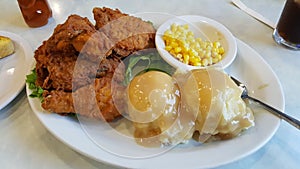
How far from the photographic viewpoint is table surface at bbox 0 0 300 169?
93 centimetres

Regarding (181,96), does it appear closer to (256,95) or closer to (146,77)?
(146,77)

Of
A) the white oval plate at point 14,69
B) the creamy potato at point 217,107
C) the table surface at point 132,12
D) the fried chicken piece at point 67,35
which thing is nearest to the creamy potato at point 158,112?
the creamy potato at point 217,107

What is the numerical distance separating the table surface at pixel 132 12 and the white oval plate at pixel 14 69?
43 mm

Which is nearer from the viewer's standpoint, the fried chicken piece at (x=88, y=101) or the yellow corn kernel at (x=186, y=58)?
the fried chicken piece at (x=88, y=101)

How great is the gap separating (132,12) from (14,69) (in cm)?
61

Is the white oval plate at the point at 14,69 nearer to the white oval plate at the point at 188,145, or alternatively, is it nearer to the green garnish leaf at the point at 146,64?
the white oval plate at the point at 188,145

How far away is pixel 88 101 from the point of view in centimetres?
95

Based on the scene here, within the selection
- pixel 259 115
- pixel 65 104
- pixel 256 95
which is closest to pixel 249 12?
pixel 256 95

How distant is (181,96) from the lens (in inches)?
35.5

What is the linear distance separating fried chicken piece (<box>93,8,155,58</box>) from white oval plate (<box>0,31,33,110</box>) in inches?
12.2

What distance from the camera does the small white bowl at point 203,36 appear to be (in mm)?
1125

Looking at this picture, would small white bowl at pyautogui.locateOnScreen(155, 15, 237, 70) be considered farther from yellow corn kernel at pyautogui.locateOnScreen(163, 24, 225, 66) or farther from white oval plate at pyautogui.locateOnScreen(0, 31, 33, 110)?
white oval plate at pyautogui.locateOnScreen(0, 31, 33, 110)

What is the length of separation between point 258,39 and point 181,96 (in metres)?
0.66

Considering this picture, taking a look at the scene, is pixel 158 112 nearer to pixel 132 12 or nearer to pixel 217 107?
pixel 217 107
